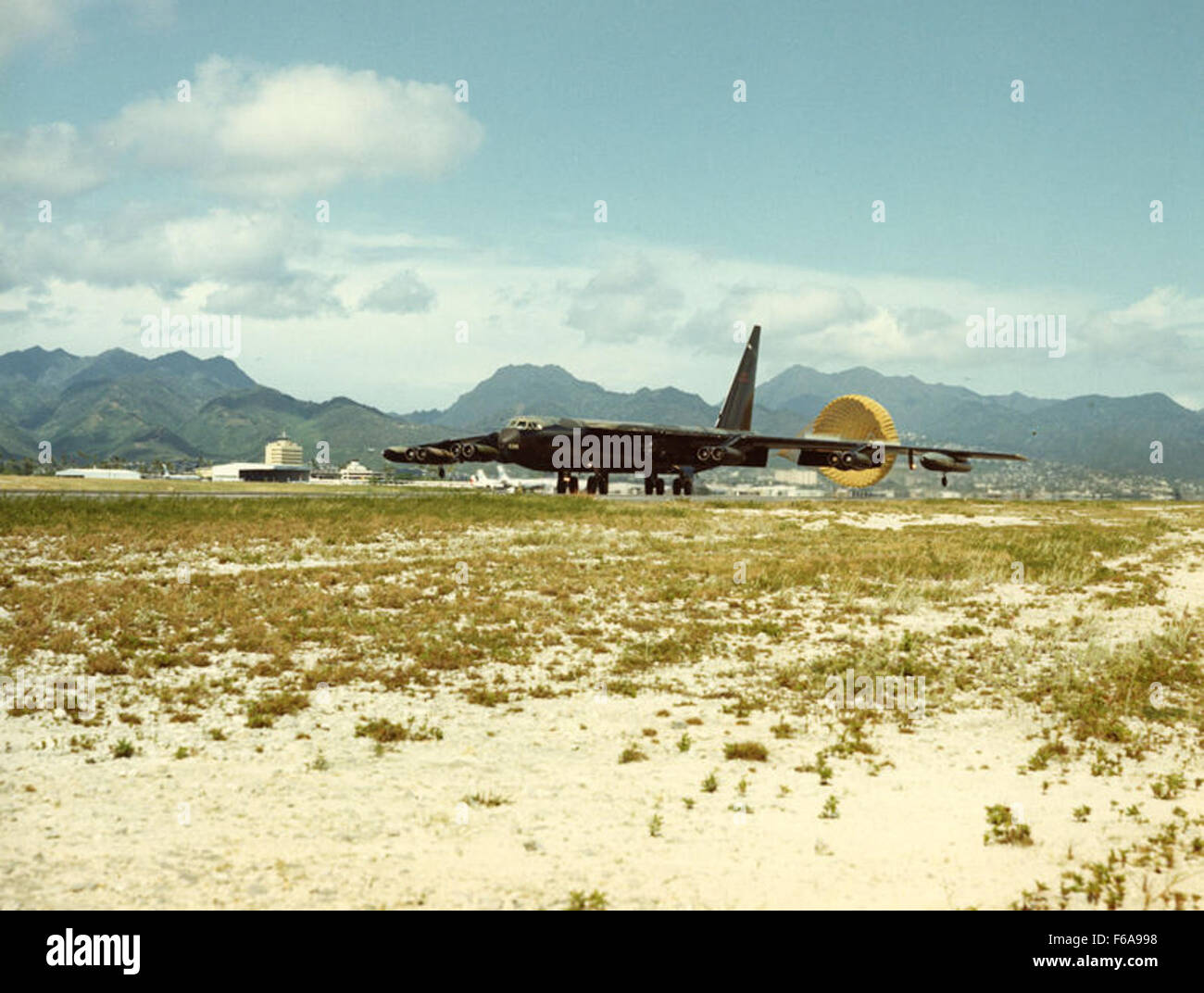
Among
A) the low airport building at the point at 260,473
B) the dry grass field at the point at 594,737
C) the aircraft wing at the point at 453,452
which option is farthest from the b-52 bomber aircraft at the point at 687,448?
the low airport building at the point at 260,473

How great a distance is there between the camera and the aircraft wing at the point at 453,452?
48406 millimetres

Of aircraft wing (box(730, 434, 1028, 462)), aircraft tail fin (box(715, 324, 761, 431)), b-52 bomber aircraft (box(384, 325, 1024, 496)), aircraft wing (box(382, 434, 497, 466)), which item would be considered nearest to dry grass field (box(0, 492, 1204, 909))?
aircraft wing (box(382, 434, 497, 466))

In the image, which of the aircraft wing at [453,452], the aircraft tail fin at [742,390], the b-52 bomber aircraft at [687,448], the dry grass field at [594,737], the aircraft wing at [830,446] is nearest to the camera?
the dry grass field at [594,737]

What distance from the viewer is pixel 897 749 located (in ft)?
40.5

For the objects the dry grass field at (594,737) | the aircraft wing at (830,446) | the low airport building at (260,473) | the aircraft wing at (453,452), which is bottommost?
the dry grass field at (594,737)

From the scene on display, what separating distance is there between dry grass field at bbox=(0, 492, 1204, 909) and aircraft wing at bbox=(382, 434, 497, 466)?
63.2 ft

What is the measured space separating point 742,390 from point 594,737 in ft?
192

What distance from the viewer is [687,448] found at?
6038 centimetres

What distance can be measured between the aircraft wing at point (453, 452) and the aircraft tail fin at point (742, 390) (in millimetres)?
23568

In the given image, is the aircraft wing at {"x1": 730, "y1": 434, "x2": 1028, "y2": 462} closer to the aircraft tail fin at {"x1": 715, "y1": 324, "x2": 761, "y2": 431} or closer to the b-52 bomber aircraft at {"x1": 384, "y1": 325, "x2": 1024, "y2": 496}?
the b-52 bomber aircraft at {"x1": 384, "y1": 325, "x2": 1024, "y2": 496}

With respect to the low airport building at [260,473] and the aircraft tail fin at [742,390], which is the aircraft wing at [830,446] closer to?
the aircraft tail fin at [742,390]

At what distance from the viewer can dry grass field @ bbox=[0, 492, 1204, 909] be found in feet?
27.0
